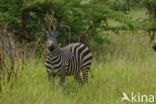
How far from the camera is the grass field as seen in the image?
6625 millimetres

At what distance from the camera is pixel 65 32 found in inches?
473

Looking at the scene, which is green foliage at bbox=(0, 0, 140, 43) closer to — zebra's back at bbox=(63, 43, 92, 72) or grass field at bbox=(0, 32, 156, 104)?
grass field at bbox=(0, 32, 156, 104)

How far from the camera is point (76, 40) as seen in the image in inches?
487

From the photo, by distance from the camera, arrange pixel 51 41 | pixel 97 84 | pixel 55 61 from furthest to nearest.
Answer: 1. pixel 97 84
2. pixel 55 61
3. pixel 51 41

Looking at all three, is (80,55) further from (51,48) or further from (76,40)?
(76,40)

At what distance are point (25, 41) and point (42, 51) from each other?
2.30 feet

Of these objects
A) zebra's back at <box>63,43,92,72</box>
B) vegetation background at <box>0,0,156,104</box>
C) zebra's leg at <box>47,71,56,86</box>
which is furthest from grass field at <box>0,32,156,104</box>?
zebra's back at <box>63,43,92,72</box>

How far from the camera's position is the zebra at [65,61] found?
7.87m

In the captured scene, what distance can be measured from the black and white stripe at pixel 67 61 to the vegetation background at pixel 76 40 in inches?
9.6

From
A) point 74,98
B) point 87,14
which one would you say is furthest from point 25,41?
point 74,98

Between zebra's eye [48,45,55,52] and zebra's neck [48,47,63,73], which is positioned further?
zebra's neck [48,47,63,73]

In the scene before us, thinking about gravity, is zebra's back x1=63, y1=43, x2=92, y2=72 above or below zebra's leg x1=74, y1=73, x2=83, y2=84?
above

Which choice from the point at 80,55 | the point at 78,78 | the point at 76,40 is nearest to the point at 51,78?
the point at 78,78

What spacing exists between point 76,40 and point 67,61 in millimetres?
4166
